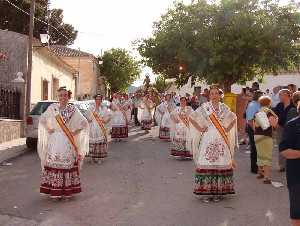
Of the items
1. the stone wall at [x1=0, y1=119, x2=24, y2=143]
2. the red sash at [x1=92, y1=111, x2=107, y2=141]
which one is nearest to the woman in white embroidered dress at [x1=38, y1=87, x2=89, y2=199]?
the red sash at [x1=92, y1=111, x2=107, y2=141]

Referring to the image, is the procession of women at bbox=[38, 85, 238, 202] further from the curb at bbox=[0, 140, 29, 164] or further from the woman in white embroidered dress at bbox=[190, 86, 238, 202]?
the curb at bbox=[0, 140, 29, 164]

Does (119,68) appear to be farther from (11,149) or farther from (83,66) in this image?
(11,149)

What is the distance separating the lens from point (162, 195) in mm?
10055

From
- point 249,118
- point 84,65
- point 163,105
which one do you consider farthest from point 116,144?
point 84,65

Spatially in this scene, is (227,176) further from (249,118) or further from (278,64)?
(278,64)

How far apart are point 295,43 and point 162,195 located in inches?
812

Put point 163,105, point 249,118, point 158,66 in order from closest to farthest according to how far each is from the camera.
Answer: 1. point 249,118
2. point 163,105
3. point 158,66

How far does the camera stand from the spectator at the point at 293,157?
5.49 metres

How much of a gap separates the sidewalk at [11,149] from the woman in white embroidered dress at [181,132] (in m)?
4.28

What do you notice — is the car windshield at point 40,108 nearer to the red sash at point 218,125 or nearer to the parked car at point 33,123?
the parked car at point 33,123

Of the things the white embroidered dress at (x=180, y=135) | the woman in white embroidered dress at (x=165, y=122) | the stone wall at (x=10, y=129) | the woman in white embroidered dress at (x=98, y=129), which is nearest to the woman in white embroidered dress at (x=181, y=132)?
the white embroidered dress at (x=180, y=135)

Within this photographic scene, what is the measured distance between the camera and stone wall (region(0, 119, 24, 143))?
19.8 meters

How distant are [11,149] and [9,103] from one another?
5110 mm

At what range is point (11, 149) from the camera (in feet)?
58.1
